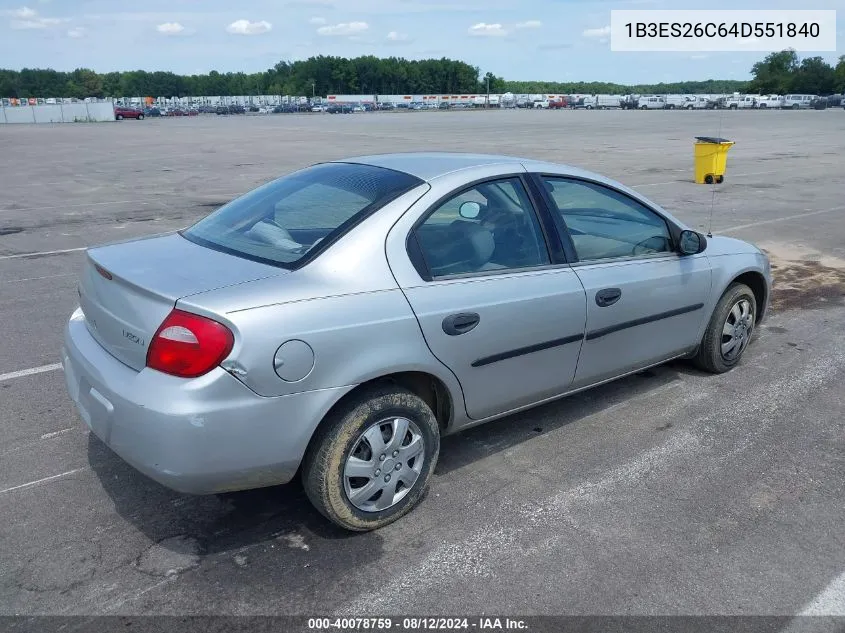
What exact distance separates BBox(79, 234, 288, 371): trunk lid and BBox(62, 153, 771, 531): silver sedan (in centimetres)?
1

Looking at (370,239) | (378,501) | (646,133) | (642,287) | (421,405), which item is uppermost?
(646,133)

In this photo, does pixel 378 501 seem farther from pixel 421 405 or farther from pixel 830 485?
pixel 830 485

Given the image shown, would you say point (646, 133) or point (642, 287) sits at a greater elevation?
point (646, 133)

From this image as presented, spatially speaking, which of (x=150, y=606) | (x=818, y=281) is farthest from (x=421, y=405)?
(x=818, y=281)

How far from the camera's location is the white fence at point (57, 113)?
70875 mm

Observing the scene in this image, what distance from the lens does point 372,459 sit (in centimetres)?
328

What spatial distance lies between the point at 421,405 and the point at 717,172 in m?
15.1

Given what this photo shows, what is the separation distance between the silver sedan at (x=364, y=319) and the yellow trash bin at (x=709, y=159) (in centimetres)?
1297

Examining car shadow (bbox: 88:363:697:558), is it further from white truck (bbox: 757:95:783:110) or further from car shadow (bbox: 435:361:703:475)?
white truck (bbox: 757:95:783:110)

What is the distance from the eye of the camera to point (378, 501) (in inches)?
131

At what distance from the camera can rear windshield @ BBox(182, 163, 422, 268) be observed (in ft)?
11.2

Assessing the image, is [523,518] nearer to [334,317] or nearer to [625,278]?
[334,317]

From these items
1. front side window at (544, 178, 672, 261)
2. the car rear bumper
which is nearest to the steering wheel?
front side window at (544, 178, 672, 261)

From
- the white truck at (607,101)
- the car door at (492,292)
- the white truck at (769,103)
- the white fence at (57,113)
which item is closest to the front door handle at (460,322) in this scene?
the car door at (492,292)
